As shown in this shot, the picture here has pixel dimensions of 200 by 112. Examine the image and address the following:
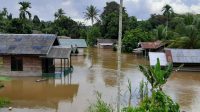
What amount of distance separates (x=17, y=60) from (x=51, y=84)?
5.06 m

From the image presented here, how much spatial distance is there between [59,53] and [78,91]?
6119 millimetres

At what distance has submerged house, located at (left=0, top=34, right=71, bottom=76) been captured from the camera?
29297 millimetres

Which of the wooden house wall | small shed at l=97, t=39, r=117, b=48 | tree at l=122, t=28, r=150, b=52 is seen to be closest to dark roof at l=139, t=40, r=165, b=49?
tree at l=122, t=28, r=150, b=52

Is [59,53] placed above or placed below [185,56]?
above

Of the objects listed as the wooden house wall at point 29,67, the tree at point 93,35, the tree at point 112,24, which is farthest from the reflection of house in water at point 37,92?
the tree at point 93,35

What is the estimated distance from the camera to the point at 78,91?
2402 centimetres

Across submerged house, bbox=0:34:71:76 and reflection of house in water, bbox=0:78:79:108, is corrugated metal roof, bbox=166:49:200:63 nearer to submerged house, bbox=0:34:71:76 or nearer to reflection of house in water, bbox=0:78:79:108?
submerged house, bbox=0:34:71:76

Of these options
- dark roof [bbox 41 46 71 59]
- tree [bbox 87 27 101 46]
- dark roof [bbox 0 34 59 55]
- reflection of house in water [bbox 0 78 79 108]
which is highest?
tree [bbox 87 27 101 46]

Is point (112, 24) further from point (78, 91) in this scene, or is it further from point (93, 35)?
point (78, 91)

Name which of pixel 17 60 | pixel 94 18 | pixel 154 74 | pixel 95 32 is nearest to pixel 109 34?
pixel 95 32

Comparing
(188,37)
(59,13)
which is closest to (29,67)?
(188,37)

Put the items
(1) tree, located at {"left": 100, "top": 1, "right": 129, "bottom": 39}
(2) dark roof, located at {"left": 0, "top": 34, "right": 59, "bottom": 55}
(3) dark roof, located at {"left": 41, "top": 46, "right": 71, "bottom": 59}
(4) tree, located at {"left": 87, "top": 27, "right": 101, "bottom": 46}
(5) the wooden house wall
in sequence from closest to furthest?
(3) dark roof, located at {"left": 41, "top": 46, "right": 71, "bottom": 59} → (2) dark roof, located at {"left": 0, "top": 34, "right": 59, "bottom": 55} → (5) the wooden house wall → (1) tree, located at {"left": 100, "top": 1, "right": 129, "bottom": 39} → (4) tree, located at {"left": 87, "top": 27, "right": 101, "bottom": 46}

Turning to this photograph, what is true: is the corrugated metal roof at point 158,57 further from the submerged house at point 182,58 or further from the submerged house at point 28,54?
the submerged house at point 28,54

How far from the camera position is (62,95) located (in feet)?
74.9
